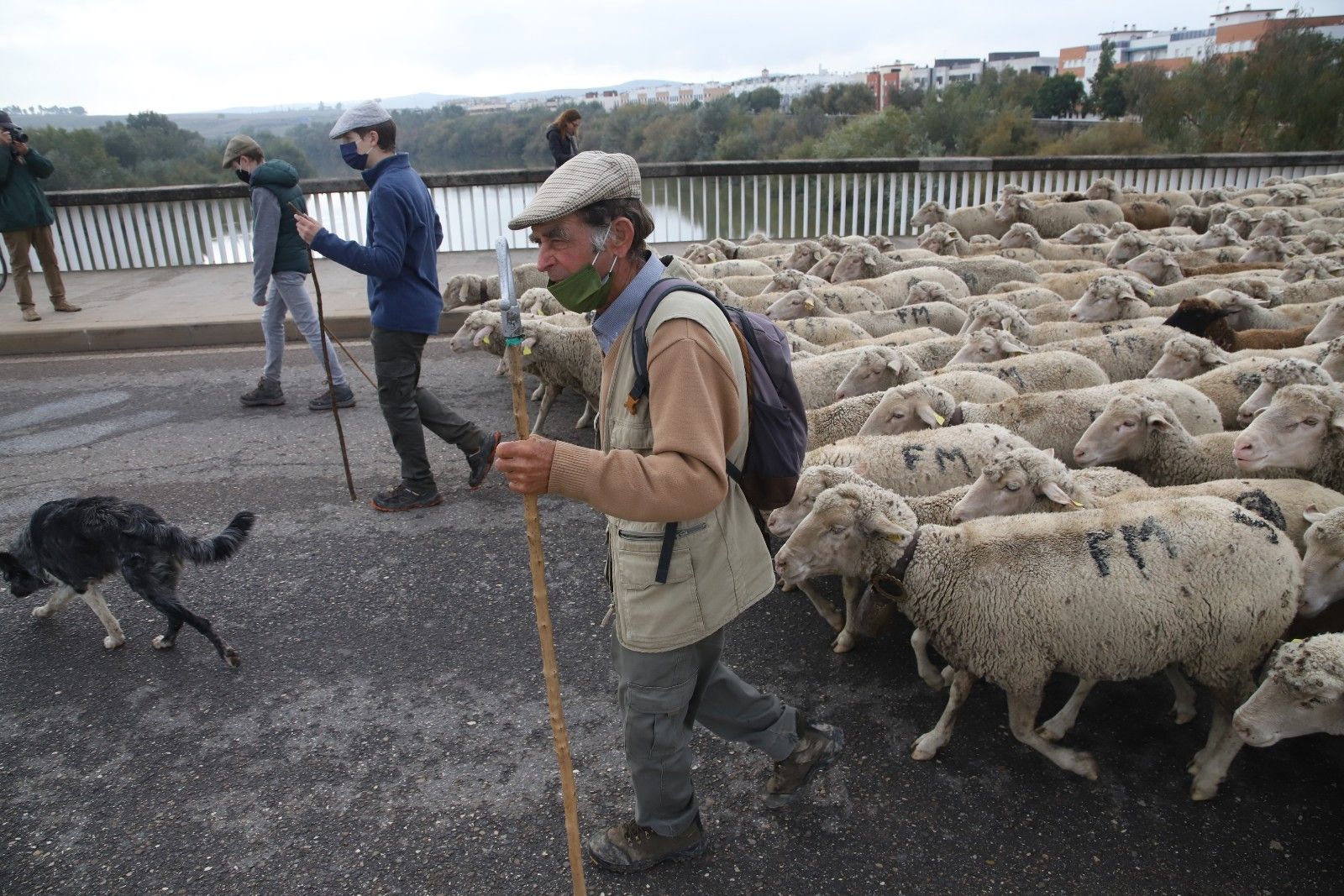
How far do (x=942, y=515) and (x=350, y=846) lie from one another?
2.69 metres

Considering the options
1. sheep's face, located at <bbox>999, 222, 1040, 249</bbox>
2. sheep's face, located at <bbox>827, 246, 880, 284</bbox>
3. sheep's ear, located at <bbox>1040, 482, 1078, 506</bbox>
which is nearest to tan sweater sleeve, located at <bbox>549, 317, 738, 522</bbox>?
sheep's ear, located at <bbox>1040, 482, 1078, 506</bbox>

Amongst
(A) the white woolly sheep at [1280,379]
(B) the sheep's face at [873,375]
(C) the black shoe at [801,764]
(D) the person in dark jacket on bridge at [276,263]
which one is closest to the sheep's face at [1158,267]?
(A) the white woolly sheep at [1280,379]

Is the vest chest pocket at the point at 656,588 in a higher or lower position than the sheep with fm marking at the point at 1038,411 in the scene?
higher

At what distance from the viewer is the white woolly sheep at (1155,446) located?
4.43 metres

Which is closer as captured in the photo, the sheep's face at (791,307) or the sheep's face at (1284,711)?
the sheep's face at (1284,711)

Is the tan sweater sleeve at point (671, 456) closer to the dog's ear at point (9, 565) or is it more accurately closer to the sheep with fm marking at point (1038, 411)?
the sheep with fm marking at point (1038, 411)

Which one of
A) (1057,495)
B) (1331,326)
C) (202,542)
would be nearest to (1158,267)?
(1331,326)

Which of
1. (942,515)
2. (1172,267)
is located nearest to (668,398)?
(942,515)

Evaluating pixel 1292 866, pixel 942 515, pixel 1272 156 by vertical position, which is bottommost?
pixel 1292 866

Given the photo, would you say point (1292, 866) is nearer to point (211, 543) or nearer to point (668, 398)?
point (668, 398)

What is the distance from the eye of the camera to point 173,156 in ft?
80.6

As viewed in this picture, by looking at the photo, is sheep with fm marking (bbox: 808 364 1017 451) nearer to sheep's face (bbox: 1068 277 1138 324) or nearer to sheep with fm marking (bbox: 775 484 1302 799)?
sheep with fm marking (bbox: 775 484 1302 799)

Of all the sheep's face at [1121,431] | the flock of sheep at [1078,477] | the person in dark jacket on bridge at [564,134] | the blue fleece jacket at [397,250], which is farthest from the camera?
the person in dark jacket on bridge at [564,134]

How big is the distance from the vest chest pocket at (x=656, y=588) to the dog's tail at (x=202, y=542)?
2.48m
